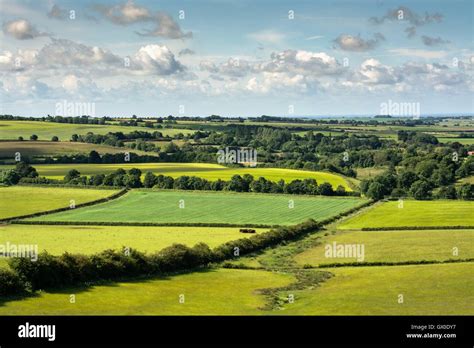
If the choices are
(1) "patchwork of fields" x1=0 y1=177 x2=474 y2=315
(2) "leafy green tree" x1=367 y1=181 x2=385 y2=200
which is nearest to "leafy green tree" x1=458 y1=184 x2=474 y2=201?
(1) "patchwork of fields" x1=0 y1=177 x2=474 y2=315

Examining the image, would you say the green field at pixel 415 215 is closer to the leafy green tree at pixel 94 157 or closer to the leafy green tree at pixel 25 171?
the leafy green tree at pixel 25 171

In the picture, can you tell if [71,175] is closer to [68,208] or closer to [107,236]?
[68,208]

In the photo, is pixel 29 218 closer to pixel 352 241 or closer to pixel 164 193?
pixel 164 193

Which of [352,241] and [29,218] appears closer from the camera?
[352,241]

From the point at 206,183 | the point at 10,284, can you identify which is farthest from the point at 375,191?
the point at 10,284

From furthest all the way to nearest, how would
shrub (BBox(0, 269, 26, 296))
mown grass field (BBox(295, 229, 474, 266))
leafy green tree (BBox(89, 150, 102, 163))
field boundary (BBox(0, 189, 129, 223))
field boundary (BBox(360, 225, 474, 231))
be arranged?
leafy green tree (BBox(89, 150, 102, 163)) < field boundary (BBox(0, 189, 129, 223)) < field boundary (BBox(360, 225, 474, 231)) < mown grass field (BBox(295, 229, 474, 266)) < shrub (BBox(0, 269, 26, 296))
